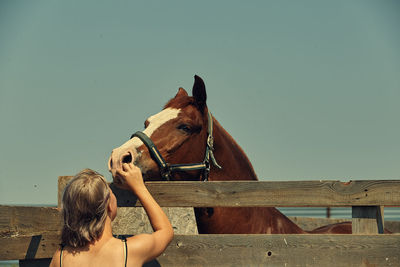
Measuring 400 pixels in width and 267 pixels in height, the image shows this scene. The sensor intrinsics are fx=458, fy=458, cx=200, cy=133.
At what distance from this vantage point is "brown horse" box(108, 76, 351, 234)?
14.3ft

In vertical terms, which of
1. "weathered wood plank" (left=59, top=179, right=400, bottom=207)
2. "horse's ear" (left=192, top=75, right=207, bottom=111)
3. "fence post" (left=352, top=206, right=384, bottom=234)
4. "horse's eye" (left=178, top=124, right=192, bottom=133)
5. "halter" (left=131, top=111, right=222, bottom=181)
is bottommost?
"fence post" (left=352, top=206, right=384, bottom=234)

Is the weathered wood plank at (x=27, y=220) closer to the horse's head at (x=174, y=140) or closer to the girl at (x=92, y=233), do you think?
the horse's head at (x=174, y=140)

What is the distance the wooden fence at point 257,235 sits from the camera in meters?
3.43

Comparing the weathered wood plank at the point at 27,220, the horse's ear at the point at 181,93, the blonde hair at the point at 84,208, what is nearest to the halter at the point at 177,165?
the horse's ear at the point at 181,93

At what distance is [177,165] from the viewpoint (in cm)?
449

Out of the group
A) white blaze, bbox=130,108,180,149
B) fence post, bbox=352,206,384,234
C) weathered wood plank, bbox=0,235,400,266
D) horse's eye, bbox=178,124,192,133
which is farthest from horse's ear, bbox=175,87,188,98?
fence post, bbox=352,206,384,234

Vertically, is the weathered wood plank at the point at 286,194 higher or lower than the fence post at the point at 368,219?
higher

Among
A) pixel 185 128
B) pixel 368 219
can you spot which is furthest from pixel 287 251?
pixel 185 128

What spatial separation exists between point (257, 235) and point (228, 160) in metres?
1.38

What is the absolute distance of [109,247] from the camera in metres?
2.69

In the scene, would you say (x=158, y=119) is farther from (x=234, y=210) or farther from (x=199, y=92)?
(x=234, y=210)

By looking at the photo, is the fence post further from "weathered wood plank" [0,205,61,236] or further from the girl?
"weathered wood plank" [0,205,61,236]

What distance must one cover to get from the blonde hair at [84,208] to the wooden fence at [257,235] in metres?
0.90

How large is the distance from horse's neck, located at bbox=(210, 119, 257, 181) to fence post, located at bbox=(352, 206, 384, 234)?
142cm
